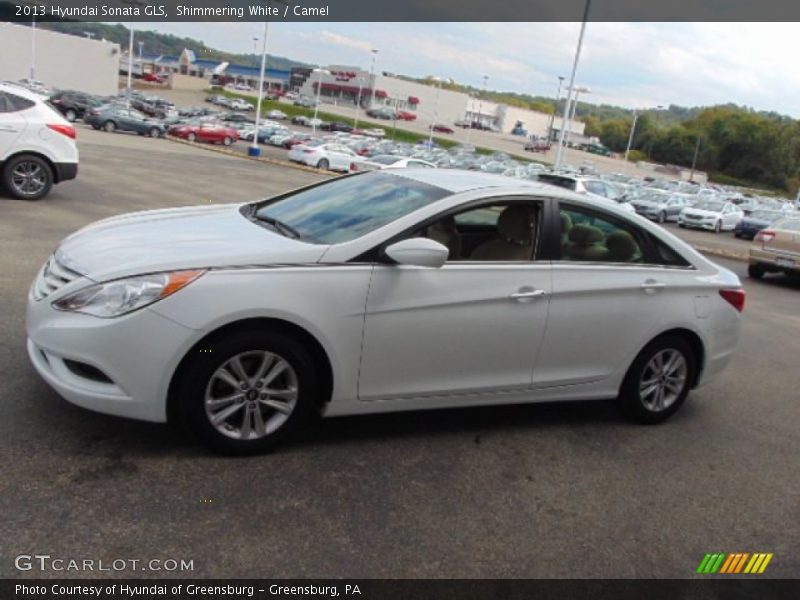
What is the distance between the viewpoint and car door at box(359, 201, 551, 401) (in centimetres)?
385

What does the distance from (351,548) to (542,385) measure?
73.1 inches

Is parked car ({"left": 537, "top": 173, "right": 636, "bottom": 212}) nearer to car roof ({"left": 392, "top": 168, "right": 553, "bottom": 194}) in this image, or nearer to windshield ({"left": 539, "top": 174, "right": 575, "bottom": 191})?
windshield ({"left": 539, "top": 174, "right": 575, "bottom": 191})

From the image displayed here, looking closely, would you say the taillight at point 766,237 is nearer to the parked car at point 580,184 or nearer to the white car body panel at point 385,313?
the parked car at point 580,184

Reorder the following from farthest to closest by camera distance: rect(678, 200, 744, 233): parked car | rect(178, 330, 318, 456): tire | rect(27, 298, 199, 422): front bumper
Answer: rect(678, 200, 744, 233): parked car < rect(178, 330, 318, 456): tire < rect(27, 298, 199, 422): front bumper

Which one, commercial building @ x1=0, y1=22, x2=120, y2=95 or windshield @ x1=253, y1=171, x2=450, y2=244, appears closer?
windshield @ x1=253, y1=171, x2=450, y2=244

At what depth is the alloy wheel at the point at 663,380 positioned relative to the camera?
16.1 ft

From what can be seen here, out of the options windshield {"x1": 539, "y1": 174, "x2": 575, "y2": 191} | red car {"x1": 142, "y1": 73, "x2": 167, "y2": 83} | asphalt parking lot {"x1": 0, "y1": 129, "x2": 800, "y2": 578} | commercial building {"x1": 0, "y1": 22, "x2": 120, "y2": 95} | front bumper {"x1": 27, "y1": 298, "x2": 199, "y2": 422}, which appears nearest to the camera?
asphalt parking lot {"x1": 0, "y1": 129, "x2": 800, "y2": 578}

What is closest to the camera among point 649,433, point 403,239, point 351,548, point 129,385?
point 351,548

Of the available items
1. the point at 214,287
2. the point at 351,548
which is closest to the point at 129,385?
the point at 214,287

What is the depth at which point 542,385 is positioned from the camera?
14.6ft

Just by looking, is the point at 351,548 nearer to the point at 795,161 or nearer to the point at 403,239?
the point at 403,239
